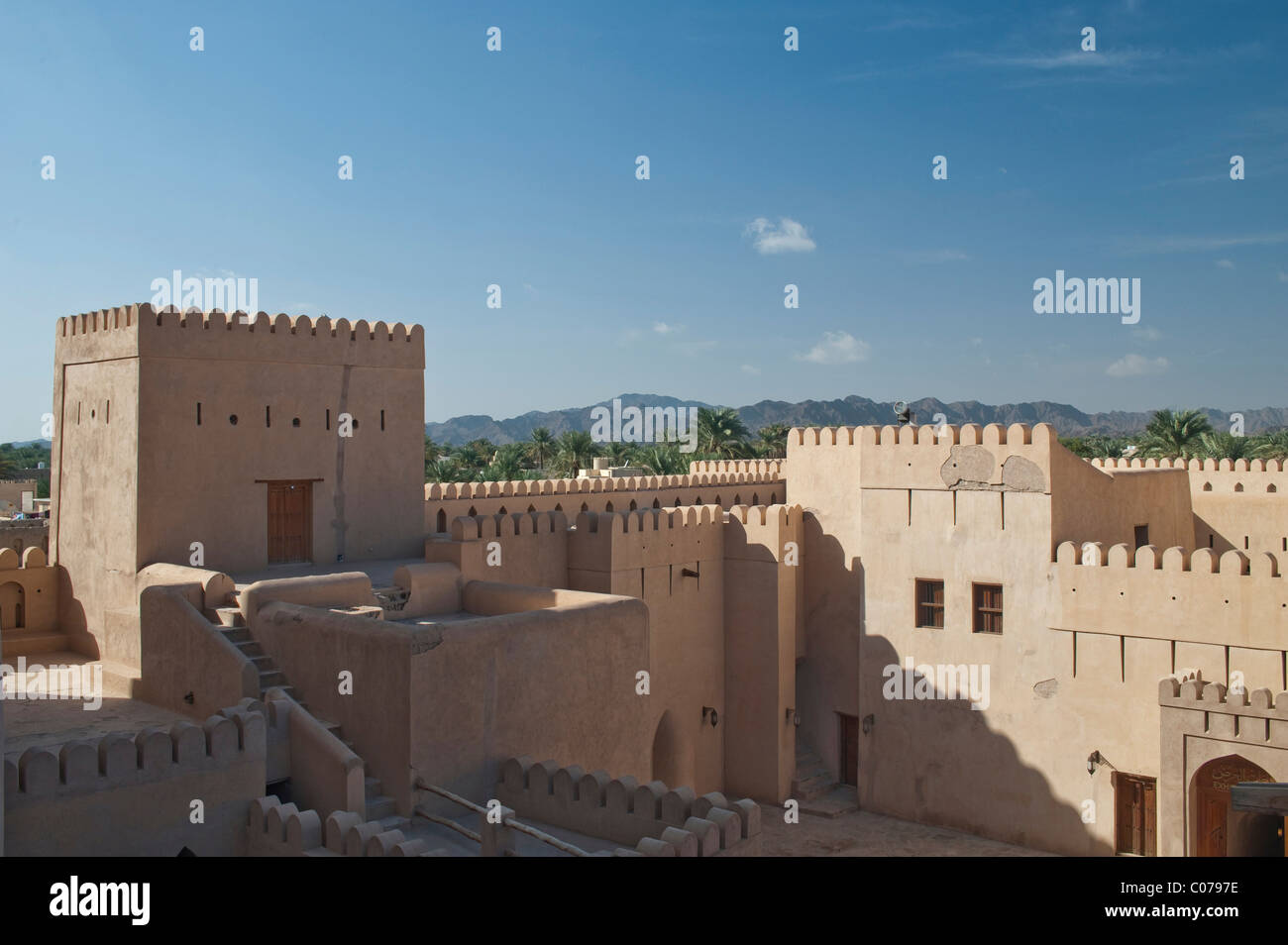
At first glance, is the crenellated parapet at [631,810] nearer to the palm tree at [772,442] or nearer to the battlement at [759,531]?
the battlement at [759,531]

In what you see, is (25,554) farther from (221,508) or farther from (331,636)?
(331,636)

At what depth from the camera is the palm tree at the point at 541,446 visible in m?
59.5

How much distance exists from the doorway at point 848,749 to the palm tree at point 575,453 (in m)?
27.9

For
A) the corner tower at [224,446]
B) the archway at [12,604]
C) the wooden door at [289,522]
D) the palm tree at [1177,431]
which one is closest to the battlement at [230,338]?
the corner tower at [224,446]

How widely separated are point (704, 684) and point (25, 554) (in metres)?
11.0

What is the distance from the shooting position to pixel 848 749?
19.4m

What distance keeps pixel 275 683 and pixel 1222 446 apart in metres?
34.2

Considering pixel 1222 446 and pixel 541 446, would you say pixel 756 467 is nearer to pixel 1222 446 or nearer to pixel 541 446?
pixel 1222 446

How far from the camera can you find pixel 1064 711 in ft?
53.3

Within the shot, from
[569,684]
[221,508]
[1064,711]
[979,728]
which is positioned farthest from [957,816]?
[221,508]
